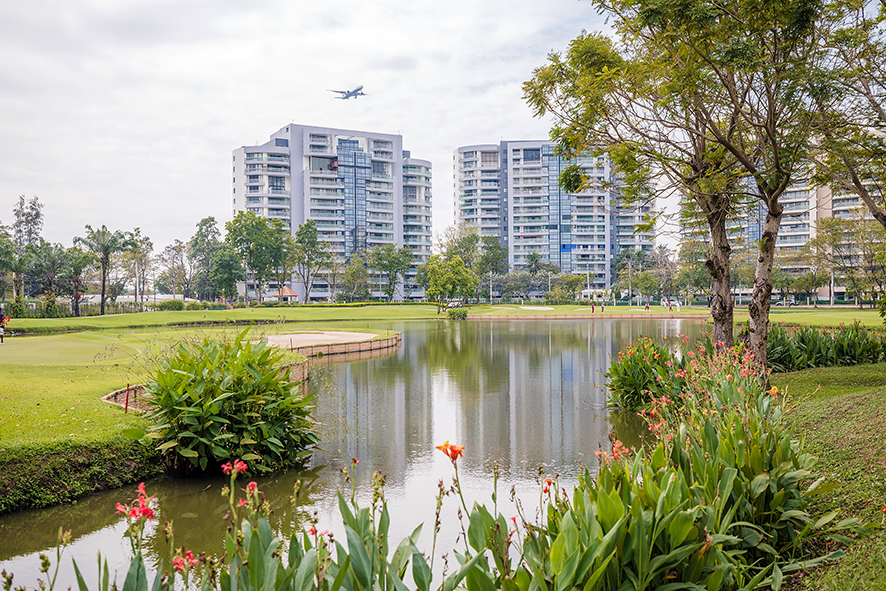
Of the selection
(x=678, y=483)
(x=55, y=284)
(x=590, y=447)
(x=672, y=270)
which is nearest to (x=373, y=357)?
(x=590, y=447)

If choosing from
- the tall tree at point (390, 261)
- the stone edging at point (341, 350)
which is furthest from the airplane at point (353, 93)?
the stone edging at point (341, 350)

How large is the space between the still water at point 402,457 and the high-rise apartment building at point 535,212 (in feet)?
341

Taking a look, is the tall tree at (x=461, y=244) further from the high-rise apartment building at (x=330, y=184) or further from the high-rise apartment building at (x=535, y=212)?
the high-rise apartment building at (x=535, y=212)

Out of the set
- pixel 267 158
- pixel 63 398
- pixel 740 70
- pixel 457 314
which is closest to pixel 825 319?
pixel 457 314

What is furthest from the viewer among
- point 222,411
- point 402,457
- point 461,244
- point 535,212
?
point 535,212

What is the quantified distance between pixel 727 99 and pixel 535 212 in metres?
113

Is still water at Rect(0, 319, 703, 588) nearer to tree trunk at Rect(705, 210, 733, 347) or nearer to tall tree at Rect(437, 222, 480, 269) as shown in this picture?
tree trunk at Rect(705, 210, 733, 347)

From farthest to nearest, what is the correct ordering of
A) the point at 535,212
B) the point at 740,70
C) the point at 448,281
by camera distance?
the point at 535,212 → the point at 448,281 → the point at 740,70

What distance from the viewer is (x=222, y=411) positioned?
22.0 ft

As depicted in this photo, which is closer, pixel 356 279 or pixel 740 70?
pixel 740 70

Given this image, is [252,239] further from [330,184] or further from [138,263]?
[330,184]

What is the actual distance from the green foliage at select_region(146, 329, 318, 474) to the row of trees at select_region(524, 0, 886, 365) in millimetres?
6626

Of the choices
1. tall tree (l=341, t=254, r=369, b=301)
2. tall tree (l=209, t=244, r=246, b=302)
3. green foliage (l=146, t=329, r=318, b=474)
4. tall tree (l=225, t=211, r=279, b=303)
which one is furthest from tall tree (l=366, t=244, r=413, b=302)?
green foliage (l=146, t=329, r=318, b=474)

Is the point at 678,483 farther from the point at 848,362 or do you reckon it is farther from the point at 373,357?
the point at 373,357
